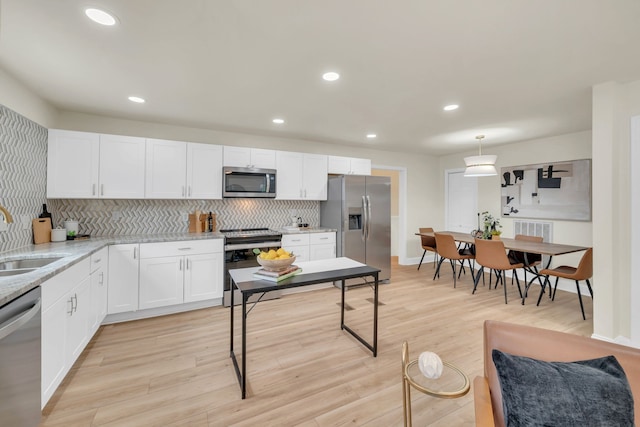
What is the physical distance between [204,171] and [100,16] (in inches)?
87.6

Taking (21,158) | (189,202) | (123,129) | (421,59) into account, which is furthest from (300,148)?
(21,158)

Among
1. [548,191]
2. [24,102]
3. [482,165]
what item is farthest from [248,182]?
[548,191]

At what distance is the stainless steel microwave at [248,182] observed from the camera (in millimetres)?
3904

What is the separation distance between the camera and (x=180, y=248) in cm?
338

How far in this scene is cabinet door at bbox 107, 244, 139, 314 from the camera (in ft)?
9.98

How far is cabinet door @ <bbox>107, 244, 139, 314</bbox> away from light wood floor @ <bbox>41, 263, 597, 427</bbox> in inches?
9.5

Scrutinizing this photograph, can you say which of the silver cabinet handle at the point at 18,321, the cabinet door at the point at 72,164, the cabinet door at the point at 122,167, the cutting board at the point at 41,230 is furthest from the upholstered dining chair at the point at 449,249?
the cutting board at the point at 41,230

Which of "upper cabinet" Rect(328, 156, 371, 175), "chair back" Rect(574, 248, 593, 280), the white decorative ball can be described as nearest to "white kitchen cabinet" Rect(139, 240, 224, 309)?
A: "upper cabinet" Rect(328, 156, 371, 175)

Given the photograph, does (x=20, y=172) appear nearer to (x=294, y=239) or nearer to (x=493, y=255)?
(x=294, y=239)

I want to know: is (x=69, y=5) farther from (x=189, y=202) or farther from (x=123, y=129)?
(x=189, y=202)

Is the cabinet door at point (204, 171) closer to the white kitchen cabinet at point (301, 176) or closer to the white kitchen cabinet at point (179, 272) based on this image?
the white kitchen cabinet at point (179, 272)

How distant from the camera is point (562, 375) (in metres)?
0.96

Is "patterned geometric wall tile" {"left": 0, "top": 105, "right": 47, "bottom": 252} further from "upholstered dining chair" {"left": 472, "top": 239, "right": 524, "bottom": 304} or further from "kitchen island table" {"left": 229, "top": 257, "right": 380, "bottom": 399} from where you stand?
"upholstered dining chair" {"left": 472, "top": 239, "right": 524, "bottom": 304}

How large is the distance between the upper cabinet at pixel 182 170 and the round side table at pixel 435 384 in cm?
340
